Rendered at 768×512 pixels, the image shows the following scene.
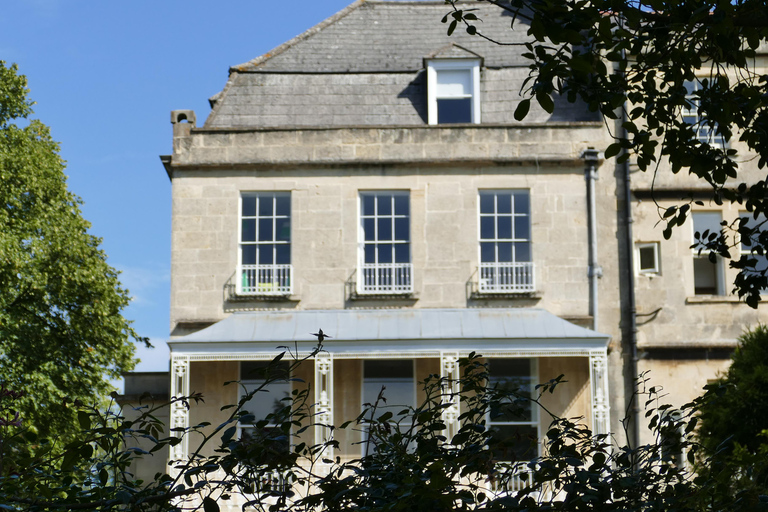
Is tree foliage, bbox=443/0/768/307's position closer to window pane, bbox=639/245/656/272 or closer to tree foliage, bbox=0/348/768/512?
tree foliage, bbox=0/348/768/512

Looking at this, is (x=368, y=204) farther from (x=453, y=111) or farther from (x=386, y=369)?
(x=386, y=369)

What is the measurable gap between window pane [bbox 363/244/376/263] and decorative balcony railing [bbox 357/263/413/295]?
0.54 feet

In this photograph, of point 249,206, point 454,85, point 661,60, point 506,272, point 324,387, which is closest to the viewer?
point 661,60

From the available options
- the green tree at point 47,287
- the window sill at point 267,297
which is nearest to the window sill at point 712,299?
the window sill at point 267,297

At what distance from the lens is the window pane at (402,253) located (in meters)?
20.1

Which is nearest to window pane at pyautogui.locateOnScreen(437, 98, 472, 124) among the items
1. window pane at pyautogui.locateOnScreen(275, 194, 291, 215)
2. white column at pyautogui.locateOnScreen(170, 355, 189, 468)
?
window pane at pyautogui.locateOnScreen(275, 194, 291, 215)

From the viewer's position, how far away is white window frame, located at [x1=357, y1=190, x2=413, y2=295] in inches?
781

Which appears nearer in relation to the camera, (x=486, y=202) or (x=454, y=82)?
(x=486, y=202)

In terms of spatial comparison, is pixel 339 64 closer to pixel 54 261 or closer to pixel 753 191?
pixel 54 261

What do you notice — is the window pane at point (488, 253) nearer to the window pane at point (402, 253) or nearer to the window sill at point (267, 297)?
the window pane at point (402, 253)

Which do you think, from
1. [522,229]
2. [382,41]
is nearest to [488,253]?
[522,229]

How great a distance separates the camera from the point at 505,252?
20.1 m

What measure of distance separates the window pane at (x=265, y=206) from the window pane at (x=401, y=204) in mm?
2556

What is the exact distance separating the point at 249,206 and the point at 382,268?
2.98m
